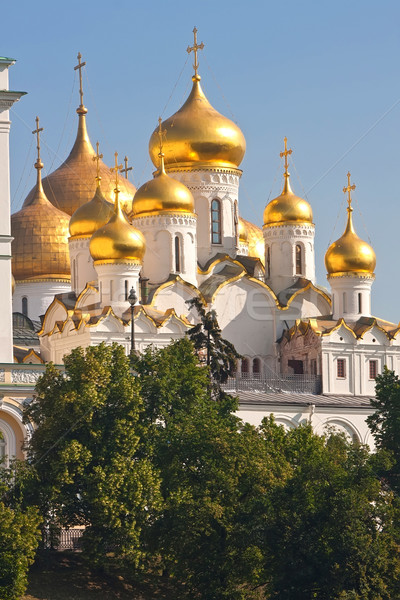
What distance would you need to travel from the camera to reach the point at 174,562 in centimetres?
3647

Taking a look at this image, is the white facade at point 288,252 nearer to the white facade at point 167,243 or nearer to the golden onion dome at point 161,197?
the white facade at point 167,243

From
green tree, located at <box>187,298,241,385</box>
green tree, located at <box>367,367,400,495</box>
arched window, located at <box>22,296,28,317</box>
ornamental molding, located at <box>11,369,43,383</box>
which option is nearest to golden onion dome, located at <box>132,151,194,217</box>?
arched window, located at <box>22,296,28,317</box>

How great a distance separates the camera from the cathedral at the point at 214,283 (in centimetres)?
5550

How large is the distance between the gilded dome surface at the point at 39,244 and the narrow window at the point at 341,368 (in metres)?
10.5

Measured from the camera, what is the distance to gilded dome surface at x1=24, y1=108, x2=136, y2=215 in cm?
6462

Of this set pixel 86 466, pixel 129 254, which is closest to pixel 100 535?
pixel 86 466

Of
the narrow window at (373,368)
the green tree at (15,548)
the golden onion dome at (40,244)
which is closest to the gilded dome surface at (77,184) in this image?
the golden onion dome at (40,244)

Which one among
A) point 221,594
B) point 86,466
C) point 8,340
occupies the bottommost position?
point 221,594

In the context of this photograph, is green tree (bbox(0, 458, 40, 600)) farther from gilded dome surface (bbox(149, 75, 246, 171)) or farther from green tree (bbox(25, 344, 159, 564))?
gilded dome surface (bbox(149, 75, 246, 171))

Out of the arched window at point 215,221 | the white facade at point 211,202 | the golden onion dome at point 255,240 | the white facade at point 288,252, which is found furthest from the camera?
the golden onion dome at point 255,240

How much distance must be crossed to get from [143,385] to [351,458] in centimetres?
488

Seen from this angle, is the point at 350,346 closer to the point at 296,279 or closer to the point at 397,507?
the point at 296,279

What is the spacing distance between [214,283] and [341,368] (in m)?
4.67

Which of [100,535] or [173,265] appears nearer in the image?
[100,535]
